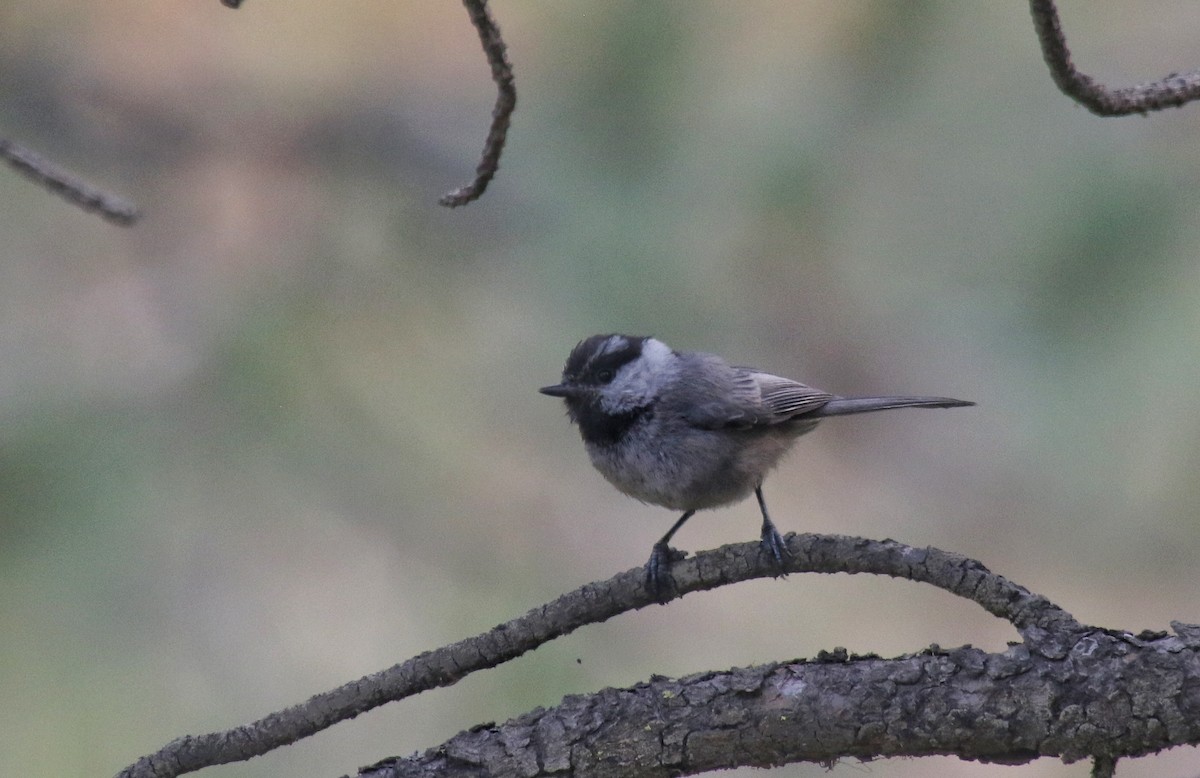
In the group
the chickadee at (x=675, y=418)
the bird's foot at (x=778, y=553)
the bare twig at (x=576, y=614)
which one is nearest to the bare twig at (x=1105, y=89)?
the bare twig at (x=576, y=614)

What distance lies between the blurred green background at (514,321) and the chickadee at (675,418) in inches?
15.1

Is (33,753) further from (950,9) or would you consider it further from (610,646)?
(950,9)

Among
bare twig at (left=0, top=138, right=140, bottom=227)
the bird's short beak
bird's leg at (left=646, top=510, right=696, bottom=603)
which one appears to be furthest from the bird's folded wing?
bare twig at (left=0, top=138, right=140, bottom=227)

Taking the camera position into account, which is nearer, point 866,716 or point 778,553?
point 866,716

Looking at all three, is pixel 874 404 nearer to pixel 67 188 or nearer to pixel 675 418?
pixel 675 418

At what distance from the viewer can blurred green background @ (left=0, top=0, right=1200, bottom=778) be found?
2.91 metres

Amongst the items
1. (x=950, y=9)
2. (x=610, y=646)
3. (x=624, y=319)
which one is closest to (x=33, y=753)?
(x=610, y=646)

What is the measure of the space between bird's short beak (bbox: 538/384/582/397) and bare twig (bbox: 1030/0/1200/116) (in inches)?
60.0

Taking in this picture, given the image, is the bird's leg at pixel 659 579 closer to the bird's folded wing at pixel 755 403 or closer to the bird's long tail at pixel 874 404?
the bird's folded wing at pixel 755 403

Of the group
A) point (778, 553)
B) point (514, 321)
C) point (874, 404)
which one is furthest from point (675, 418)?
point (778, 553)

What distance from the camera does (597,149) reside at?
3398 mm

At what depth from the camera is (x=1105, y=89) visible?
1.91m

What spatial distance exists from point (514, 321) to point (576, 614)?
1.61 meters

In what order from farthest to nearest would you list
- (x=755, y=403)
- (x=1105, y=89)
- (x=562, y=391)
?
(x=755, y=403) < (x=562, y=391) < (x=1105, y=89)
